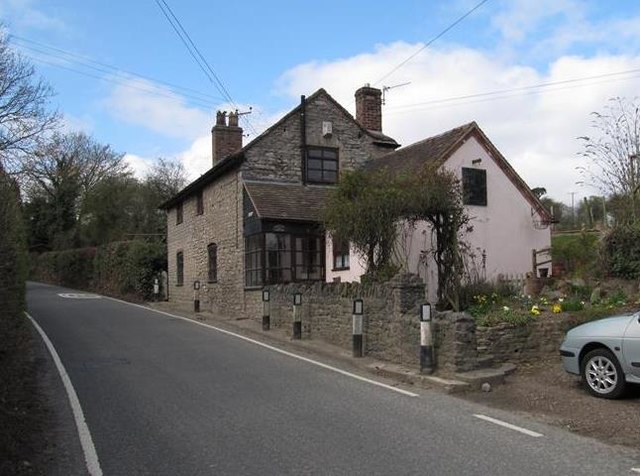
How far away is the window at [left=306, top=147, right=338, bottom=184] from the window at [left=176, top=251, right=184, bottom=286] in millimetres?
9309

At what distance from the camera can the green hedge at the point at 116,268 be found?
33469mm

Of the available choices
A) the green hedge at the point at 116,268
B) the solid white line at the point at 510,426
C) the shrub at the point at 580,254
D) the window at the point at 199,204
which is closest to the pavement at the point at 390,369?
the solid white line at the point at 510,426

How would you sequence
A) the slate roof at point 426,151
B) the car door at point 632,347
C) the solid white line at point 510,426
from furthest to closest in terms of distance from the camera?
the slate roof at point 426,151 < the car door at point 632,347 < the solid white line at point 510,426

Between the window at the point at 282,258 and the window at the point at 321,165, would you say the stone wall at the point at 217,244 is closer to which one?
the window at the point at 282,258

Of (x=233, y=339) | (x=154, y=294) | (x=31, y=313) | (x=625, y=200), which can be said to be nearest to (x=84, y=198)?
(x=154, y=294)

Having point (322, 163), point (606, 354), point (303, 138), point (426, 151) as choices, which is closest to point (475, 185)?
point (426, 151)

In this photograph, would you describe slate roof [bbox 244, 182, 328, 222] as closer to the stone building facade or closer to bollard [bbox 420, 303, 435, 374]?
the stone building facade

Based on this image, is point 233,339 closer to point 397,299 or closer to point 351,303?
point 351,303

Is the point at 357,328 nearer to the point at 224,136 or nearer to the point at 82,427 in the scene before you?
the point at 82,427

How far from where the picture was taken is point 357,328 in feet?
44.4

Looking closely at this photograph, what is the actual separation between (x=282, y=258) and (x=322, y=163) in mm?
4572

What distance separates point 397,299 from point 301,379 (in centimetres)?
270

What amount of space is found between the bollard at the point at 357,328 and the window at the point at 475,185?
9390 millimetres

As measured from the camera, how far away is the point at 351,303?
576 inches
